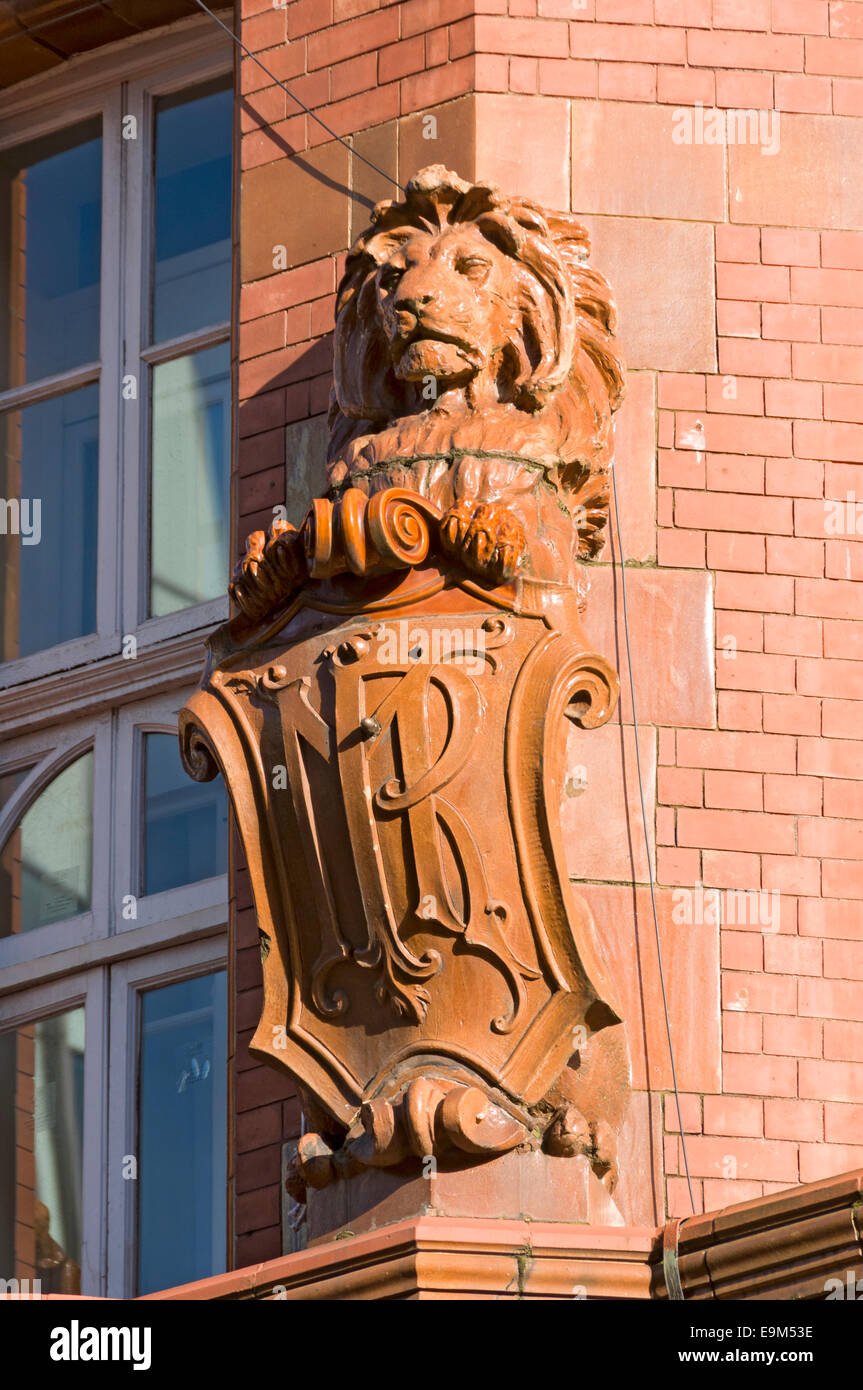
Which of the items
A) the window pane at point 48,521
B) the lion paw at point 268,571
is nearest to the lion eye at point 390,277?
the lion paw at point 268,571

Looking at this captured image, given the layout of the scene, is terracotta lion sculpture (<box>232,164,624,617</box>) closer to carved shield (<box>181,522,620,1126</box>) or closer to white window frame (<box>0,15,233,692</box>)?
carved shield (<box>181,522,620,1126</box>)

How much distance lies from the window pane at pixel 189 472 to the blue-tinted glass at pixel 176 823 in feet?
1.59

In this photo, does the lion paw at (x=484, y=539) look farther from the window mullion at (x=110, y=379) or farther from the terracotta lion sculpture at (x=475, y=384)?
the window mullion at (x=110, y=379)

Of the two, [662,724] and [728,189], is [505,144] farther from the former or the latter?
[662,724]

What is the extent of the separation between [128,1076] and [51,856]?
3.08 feet

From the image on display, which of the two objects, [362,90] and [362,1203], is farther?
[362,90]

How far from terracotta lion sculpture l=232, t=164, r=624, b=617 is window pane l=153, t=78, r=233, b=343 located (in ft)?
6.43

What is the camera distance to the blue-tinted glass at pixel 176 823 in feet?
30.8

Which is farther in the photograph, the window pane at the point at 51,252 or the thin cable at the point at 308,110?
the window pane at the point at 51,252

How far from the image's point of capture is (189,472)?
32.6ft

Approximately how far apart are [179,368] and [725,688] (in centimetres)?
258

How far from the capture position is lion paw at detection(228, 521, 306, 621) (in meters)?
7.54

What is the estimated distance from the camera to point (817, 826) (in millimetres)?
8047

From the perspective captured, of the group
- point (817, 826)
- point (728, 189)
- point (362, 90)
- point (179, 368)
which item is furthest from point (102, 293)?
point (817, 826)
